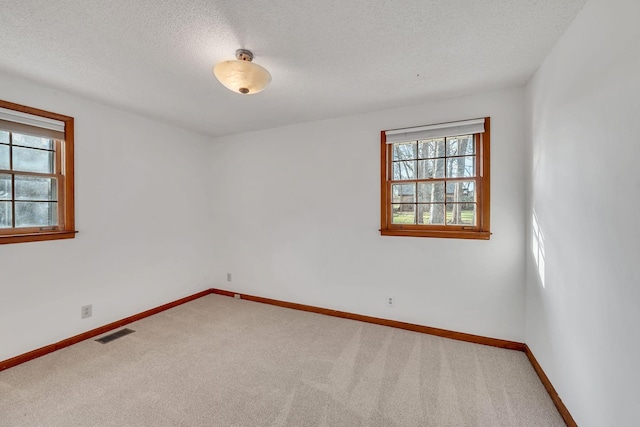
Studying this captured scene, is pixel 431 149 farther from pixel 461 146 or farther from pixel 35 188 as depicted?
pixel 35 188

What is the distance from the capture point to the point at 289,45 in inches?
74.0

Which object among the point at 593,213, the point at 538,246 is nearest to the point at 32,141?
the point at 593,213

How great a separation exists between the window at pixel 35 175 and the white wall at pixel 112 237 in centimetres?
9

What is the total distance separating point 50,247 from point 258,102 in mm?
2469

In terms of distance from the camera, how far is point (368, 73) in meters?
2.28

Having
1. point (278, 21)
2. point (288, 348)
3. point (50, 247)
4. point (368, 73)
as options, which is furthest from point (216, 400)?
point (368, 73)

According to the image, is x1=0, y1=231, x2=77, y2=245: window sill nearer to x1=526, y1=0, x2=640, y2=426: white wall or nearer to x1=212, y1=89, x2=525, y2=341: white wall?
x1=212, y1=89, x2=525, y2=341: white wall

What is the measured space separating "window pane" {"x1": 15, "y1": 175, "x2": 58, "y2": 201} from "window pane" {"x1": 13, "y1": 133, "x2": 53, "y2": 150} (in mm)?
304

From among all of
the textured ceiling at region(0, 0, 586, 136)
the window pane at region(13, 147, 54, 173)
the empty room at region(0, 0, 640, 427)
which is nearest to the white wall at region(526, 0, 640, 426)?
the empty room at region(0, 0, 640, 427)

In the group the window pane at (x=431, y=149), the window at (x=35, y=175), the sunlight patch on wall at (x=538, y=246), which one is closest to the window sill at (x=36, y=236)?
the window at (x=35, y=175)

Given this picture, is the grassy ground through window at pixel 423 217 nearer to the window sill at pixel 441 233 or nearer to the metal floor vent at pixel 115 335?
the window sill at pixel 441 233

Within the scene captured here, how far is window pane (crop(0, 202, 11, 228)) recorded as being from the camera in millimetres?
2365

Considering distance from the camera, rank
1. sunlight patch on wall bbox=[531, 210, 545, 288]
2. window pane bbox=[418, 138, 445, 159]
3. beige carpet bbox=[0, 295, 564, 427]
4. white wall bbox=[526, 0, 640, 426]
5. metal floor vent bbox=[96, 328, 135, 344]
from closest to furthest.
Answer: white wall bbox=[526, 0, 640, 426], beige carpet bbox=[0, 295, 564, 427], sunlight patch on wall bbox=[531, 210, 545, 288], metal floor vent bbox=[96, 328, 135, 344], window pane bbox=[418, 138, 445, 159]

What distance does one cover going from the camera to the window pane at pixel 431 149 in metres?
2.94
